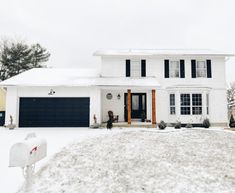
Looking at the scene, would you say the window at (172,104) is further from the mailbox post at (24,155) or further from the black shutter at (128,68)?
the mailbox post at (24,155)

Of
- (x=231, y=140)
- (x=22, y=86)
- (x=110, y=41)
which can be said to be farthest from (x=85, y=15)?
(x=231, y=140)

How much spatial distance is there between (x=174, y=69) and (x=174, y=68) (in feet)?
0.29

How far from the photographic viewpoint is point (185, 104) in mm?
15414

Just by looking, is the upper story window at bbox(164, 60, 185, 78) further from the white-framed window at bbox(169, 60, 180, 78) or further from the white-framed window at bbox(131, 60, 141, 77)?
the white-framed window at bbox(131, 60, 141, 77)

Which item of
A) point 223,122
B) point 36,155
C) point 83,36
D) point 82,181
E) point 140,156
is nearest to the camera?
point 36,155

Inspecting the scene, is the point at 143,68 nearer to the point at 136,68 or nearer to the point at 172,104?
the point at 136,68

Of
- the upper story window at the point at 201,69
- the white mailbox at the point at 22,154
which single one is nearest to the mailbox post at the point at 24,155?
the white mailbox at the point at 22,154

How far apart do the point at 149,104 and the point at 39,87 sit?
8.85 meters

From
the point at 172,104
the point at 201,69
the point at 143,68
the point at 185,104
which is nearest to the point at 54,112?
the point at 143,68

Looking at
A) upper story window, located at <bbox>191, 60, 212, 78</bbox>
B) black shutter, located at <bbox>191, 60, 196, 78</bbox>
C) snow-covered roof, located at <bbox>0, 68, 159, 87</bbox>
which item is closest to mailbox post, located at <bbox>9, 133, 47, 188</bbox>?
snow-covered roof, located at <bbox>0, 68, 159, 87</bbox>

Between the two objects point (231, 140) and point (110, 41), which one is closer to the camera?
point (231, 140)

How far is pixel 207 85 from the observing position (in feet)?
52.2

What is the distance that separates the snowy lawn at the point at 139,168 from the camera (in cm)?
481

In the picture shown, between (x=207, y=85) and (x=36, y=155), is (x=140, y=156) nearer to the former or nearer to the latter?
(x=36, y=155)
